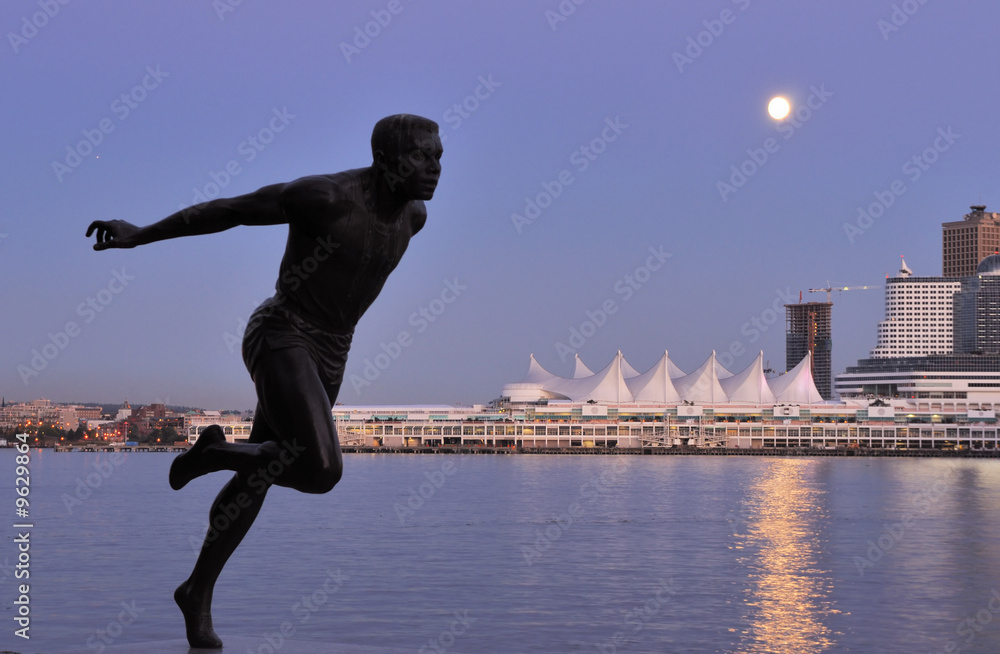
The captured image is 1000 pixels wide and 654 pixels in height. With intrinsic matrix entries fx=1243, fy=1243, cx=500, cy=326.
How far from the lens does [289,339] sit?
11.7 feet

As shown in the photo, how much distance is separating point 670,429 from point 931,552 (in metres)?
69.1

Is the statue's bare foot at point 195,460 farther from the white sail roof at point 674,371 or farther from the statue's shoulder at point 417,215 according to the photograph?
the white sail roof at point 674,371

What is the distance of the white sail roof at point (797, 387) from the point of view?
3578 inches

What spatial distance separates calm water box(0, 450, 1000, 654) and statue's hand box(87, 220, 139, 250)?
141 cm

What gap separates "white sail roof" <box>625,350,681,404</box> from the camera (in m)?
87.7

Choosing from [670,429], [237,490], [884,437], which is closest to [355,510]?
[237,490]

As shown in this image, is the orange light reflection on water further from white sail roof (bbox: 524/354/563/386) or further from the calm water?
white sail roof (bbox: 524/354/563/386)

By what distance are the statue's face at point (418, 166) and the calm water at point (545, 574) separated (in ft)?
6.08

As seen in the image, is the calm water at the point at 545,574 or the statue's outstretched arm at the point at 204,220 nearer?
the statue's outstretched arm at the point at 204,220

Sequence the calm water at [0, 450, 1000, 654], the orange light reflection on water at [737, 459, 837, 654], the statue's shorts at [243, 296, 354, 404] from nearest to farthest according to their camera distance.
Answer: the statue's shorts at [243, 296, 354, 404]
the orange light reflection on water at [737, 459, 837, 654]
the calm water at [0, 450, 1000, 654]

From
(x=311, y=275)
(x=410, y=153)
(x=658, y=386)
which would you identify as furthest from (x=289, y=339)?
(x=658, y=386)

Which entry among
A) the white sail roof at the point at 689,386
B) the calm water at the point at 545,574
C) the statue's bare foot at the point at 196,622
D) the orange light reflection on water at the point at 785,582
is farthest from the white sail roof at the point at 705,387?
the statue's bare foot at the point at 196,622

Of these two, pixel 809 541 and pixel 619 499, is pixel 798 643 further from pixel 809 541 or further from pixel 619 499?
pixel 619 499

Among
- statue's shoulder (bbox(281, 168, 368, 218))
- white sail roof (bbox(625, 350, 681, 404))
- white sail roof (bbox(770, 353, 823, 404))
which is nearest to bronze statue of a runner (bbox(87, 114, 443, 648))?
statue's shoulder (bbox(281, 168, 368, 218))
